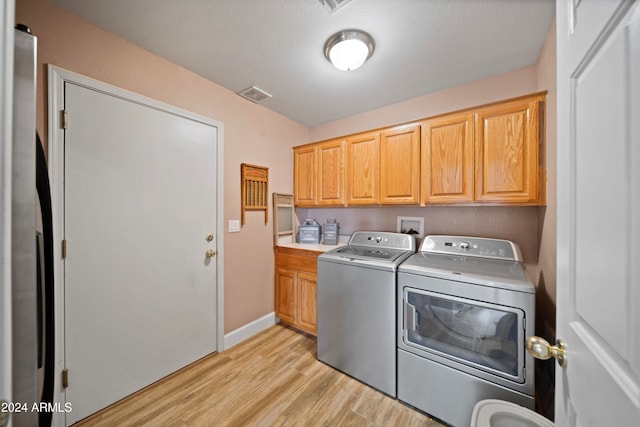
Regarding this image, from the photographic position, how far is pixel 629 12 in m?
0.38

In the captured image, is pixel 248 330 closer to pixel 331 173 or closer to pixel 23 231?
pixel 331 173

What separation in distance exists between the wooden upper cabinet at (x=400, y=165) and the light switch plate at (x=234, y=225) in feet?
4.77

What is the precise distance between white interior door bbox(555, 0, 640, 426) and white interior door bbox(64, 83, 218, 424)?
2.21m

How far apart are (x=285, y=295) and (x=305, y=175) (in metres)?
1.43

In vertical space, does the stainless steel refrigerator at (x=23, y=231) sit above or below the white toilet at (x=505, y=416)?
above

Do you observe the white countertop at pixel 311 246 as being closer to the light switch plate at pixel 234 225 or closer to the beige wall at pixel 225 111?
the beige wall at pixel 225 111

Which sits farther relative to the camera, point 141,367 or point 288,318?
point 288,318

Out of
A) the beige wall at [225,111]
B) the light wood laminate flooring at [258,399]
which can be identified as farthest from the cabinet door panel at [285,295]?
the light wood laminate flooring at [258,399]

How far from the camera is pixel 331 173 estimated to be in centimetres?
257

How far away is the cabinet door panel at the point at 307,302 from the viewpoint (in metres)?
2.33

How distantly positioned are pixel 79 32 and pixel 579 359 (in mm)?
2699

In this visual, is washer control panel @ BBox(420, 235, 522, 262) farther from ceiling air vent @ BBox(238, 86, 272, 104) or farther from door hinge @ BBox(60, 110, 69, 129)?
door hinge @ BBox(60, 110, 69, 129)

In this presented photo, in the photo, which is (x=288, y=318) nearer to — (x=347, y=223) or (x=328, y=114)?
(x=347, y=223)

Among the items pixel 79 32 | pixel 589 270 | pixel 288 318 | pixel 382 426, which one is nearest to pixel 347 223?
pixel 288 318
